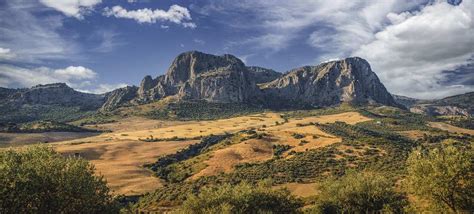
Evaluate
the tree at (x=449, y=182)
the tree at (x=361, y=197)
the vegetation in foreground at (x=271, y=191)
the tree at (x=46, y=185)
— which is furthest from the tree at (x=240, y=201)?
the tree at (x=449, y=182)

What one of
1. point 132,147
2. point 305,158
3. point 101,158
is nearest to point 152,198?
point 305,158

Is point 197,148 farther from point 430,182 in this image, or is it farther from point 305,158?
point 430,182

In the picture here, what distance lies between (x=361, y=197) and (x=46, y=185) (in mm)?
39539

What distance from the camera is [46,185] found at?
39.1m

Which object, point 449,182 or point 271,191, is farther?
point 271,191

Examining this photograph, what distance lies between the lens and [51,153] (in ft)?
148

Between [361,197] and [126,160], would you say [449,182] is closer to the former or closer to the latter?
[361,197]

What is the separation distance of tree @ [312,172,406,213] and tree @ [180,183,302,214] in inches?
205

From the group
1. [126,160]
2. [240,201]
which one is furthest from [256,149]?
[240,201]

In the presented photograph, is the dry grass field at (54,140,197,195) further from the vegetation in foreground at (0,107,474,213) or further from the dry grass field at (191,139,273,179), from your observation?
the vegetation in foreground at (0,107,474,213)

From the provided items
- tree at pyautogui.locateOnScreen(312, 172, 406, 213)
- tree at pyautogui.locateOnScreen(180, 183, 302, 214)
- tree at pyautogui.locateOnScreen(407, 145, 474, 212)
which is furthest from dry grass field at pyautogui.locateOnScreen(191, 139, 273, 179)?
tree at pyautogui.locateOnScreen(407, 145, 474, 212)

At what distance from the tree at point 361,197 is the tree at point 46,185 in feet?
101

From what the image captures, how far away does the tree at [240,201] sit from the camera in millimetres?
50531

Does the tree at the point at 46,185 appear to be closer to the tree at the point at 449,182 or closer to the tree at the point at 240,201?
the tree at the point at 240,201
